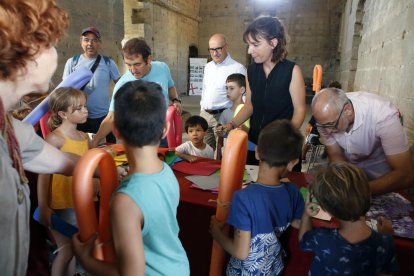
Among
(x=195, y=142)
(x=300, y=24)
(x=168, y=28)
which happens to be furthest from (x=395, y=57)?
(x=300, y=24)

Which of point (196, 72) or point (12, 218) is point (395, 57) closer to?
point (12, 218)

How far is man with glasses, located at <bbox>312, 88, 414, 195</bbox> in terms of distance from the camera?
174 centimetres

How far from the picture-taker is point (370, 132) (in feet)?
6.05

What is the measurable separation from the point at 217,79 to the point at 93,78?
→ 1.58 metres

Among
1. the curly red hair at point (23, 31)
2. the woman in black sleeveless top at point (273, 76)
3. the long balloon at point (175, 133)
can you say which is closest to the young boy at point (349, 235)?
the woman in black sleeveless top at point (273, 76)

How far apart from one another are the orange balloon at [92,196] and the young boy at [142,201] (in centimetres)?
5

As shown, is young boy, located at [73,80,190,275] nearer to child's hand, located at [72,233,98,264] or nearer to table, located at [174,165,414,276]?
child's hand, located at [72,233,98,264]

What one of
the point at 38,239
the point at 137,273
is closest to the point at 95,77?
the point at 38,239

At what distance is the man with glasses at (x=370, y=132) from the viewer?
1.74 metres

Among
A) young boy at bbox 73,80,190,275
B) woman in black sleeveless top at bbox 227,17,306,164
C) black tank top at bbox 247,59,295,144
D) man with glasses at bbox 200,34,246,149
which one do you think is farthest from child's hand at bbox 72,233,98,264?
man with glasses at bbox 200,34,246,149

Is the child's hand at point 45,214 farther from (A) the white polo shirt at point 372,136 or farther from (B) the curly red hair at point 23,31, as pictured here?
(A) the white polo shirt at point 372,136

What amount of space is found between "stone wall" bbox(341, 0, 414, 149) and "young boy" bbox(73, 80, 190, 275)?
249cm

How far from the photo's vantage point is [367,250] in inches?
47.3

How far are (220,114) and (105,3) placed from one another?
4.65 m
